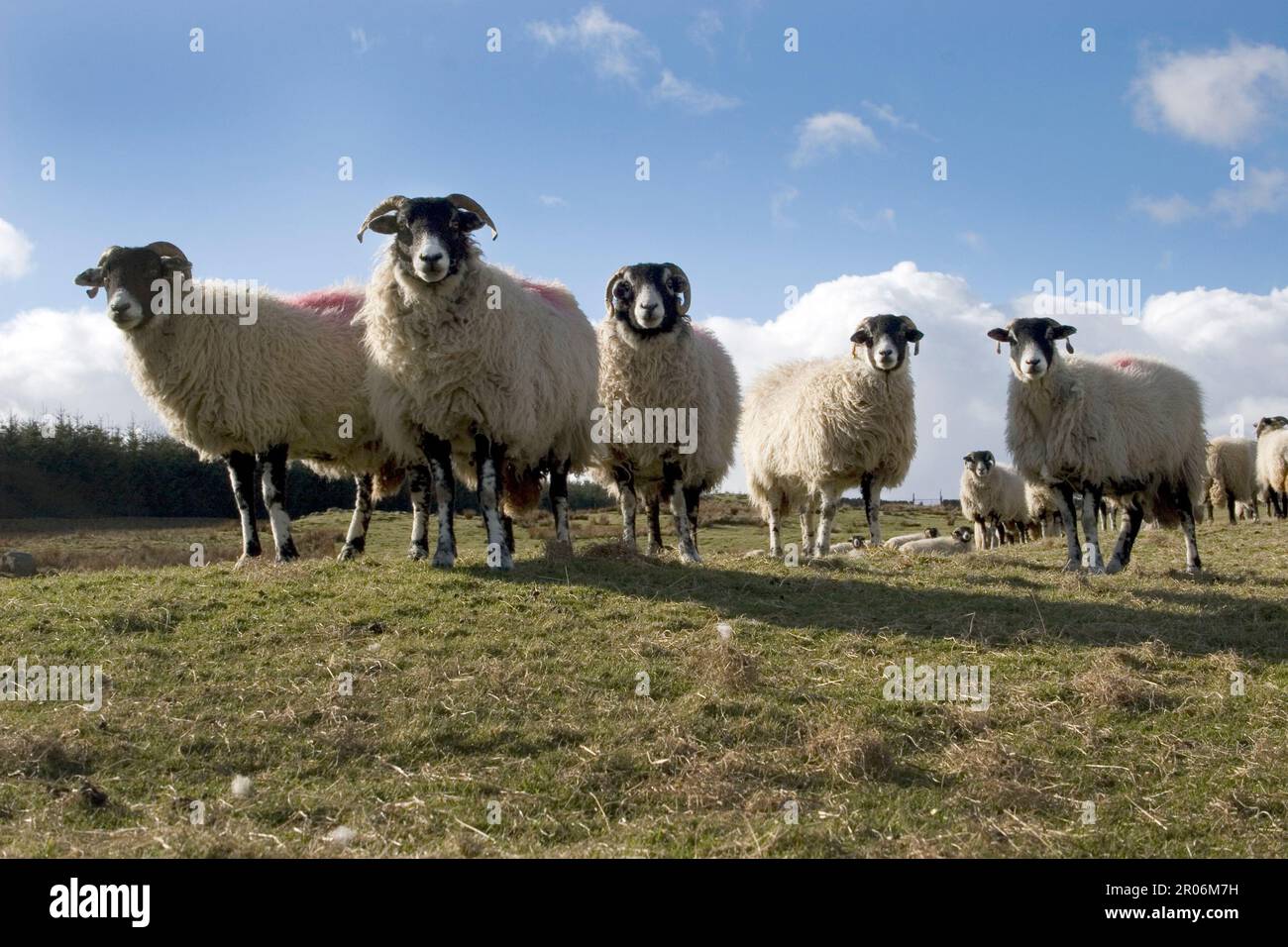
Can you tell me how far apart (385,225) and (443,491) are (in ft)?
9.88

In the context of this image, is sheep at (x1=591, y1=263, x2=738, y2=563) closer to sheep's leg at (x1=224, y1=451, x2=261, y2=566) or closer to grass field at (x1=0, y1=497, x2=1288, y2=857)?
grass field at (x1=0, y1=497, x2=1288, y2=857)

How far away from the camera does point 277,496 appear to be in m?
12.9

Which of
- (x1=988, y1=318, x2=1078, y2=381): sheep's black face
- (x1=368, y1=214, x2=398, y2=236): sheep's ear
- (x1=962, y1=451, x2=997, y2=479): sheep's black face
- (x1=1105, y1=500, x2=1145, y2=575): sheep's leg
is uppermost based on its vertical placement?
(x1=368, y1=214, x2=398, y2=236): sheep's ear

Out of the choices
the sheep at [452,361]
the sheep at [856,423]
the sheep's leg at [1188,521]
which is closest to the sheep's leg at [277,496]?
the sheep at [452,361]

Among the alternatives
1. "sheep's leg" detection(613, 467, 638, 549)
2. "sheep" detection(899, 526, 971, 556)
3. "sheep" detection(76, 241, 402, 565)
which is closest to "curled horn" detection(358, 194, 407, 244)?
"sheep" detection(76, 241, 402, 565)

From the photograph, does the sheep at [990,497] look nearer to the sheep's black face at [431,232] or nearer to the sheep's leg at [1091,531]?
the sheep's leg at [1091,531]

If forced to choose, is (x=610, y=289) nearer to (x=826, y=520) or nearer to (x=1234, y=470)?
(x=826, y=520)

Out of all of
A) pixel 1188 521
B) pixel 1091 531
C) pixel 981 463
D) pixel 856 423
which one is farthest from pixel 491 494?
pixel 981 463

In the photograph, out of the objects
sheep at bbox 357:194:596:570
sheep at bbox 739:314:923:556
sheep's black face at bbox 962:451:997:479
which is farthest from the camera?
sheep's black face at bbox 962:451:997:479

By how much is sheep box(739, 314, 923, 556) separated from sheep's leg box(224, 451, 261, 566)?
7.53 m

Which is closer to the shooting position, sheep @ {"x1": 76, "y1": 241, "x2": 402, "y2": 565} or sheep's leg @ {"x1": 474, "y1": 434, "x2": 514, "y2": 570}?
sheep's leg @ {"x1": 474, "y1": 434, "x2": 514, "y2": 570}

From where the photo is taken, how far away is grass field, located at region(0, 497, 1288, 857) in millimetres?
5852

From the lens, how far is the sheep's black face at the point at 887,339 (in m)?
15.3

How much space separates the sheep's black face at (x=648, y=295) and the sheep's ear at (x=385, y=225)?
3199mm
